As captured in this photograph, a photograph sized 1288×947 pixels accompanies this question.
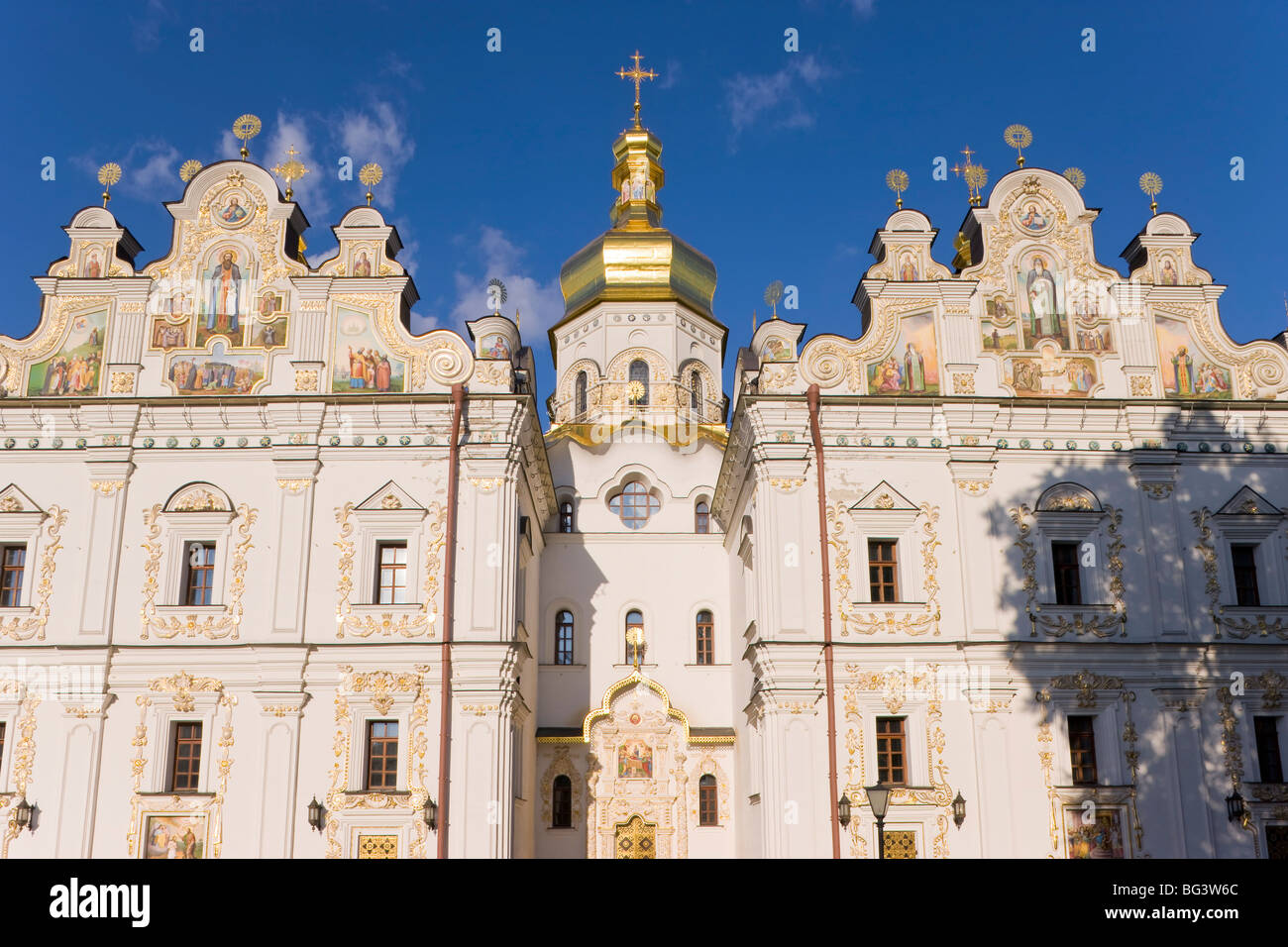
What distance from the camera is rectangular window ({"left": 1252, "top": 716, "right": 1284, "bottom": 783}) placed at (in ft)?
69.9

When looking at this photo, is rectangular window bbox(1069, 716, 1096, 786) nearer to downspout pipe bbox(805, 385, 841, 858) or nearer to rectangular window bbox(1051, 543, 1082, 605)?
rectangular window bbox(1051, 543, 1082, 605)

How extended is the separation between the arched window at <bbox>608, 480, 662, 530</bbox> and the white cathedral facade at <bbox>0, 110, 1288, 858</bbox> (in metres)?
5.43

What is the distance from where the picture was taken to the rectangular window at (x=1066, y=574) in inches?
867

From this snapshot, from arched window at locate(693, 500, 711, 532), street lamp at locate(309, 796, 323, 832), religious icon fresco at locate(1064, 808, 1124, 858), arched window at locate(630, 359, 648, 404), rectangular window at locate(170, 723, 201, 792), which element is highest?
arched window at locate(630, 359, 648, 404)

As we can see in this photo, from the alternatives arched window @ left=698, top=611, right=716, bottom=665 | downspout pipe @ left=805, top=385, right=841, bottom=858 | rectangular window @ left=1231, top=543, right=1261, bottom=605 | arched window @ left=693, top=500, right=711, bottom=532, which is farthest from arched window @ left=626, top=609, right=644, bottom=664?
rectangular window @ left=1231, top=543, right=1261, bottom=605

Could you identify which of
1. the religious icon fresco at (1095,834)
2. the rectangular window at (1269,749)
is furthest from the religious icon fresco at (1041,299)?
the religious icon fresco at (1095,834)

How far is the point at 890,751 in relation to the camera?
21.0 metres

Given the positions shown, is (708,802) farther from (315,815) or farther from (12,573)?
(12,573)

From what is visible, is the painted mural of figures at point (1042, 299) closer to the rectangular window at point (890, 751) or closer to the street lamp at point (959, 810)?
the rectangular window at point (890, 751)

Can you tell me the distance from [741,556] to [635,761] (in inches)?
198

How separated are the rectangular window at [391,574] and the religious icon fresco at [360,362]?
3.00 m

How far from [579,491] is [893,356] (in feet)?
32.6
